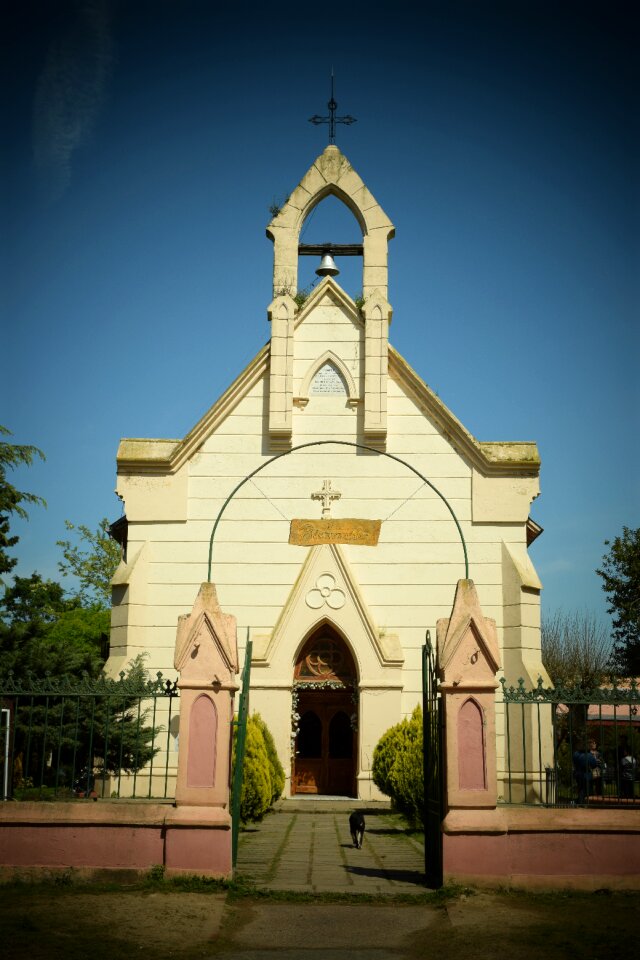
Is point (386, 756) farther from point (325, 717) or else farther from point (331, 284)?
point (331, 284)

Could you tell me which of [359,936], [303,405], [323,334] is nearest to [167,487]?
[303,405]

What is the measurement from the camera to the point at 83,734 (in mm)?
15359

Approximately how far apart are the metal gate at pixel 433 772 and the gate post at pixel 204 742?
7.89 ft

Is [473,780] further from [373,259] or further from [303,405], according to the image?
[373,259]

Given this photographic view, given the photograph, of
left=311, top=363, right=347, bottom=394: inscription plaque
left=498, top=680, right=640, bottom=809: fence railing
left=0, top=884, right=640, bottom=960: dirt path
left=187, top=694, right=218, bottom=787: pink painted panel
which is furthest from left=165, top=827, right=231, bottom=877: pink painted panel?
left=311, top=363, right=347, bottom=394: inscription plaque

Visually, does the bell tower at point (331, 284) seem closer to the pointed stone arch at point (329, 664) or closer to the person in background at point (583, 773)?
the pointed stone arch at point (329, 664)

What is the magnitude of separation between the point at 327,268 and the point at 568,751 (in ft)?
39.0

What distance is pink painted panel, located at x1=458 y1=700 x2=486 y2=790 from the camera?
39.2 ft

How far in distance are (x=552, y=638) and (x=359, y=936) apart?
4228cm

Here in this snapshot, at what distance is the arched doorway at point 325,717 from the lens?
22312 mm

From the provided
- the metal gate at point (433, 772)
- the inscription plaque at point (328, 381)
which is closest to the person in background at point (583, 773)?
the metal gate at point (433, 772)

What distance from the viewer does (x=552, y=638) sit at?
5056 centimetres

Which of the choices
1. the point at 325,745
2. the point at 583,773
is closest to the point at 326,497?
the point at 325,745

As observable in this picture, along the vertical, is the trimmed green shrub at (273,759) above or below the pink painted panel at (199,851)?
above
